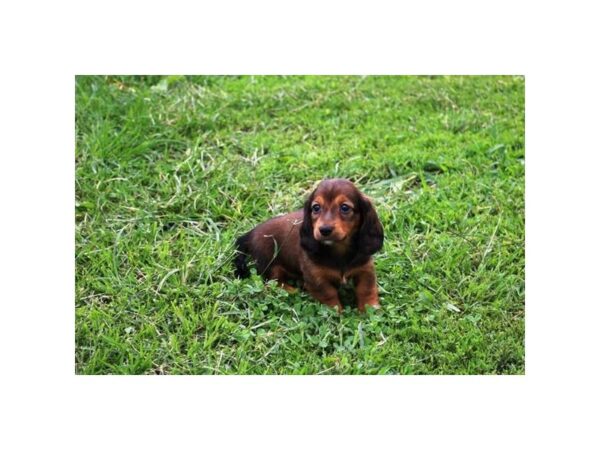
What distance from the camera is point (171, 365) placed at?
4152mm

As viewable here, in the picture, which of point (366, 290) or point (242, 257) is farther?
point (242, 257)

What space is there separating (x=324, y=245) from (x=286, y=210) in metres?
A: 0.98

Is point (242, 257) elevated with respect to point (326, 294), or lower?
elevated

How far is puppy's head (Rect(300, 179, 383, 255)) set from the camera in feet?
13.7

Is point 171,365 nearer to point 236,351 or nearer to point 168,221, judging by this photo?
point 236,351

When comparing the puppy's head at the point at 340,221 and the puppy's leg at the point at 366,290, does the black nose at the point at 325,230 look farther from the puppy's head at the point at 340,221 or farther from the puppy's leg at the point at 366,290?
the puppy's leg at the point at 366,290

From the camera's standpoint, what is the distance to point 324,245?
4.43 metres

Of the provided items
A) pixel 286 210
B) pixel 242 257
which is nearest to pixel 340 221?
pixel 242 257

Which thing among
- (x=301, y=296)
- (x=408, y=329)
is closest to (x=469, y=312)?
(x=408, y=329)

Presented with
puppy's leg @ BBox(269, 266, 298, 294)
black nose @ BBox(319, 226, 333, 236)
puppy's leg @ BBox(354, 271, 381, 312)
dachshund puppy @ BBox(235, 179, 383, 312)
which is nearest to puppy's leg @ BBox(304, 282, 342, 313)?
dachshund puppy @ BBox(235, 179, 383, 312)

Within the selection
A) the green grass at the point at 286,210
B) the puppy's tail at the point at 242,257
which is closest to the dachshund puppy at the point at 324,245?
the puppy's tail at the point at 242,257

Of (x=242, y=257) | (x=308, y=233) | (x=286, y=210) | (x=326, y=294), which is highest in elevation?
(x=286, y=210)

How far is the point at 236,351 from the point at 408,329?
0.97m

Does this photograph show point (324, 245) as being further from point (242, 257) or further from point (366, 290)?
point (242, 257)
